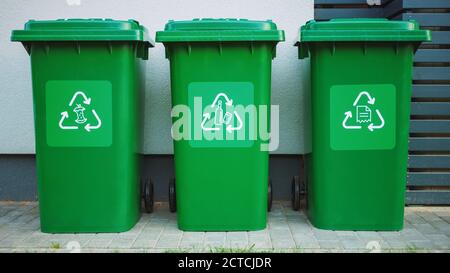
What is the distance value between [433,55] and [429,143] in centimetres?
80

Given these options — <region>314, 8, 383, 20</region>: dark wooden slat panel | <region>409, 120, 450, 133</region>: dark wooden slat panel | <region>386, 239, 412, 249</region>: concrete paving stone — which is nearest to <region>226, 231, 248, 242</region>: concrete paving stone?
<region>386, 239, 412, 249</region>: concrete paving stone

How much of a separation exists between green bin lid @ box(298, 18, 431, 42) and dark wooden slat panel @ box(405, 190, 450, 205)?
1.58 metres

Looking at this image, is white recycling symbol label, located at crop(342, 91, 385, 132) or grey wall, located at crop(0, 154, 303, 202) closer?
white recycling symbol label, located at crop(342, 91, 385, 132)

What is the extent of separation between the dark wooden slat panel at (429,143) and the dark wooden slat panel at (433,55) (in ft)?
2.32

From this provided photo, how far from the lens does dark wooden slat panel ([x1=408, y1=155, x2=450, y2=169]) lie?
5.05 metres

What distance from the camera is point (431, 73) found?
503 centimetres

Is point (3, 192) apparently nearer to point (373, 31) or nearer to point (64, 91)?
point (64, 91)

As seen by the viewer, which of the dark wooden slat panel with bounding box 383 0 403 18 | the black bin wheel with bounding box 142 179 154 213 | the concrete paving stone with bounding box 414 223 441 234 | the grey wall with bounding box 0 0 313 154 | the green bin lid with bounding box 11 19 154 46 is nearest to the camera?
Result: the green bin lid with bounding box 11 19 154 46

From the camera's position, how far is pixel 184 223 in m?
4.30

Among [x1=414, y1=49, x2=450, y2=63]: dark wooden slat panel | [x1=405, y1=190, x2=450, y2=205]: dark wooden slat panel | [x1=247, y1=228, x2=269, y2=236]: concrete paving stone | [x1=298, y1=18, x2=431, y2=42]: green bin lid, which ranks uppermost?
[x1=298, y1=18, x2=431, y2=42]: green bin lid

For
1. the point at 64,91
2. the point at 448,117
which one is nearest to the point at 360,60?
the point at 448,117

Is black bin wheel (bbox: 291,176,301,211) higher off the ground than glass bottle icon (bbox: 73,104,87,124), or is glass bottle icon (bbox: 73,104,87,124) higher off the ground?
glass bottle icon (bbox: 73,104,87,124)

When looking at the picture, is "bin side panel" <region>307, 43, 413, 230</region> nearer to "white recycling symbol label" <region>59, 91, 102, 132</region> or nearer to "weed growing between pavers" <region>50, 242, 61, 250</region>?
"white recycling symbol label" <region>59, 91, 102, 132</region>

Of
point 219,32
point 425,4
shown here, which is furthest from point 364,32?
point 425,4
